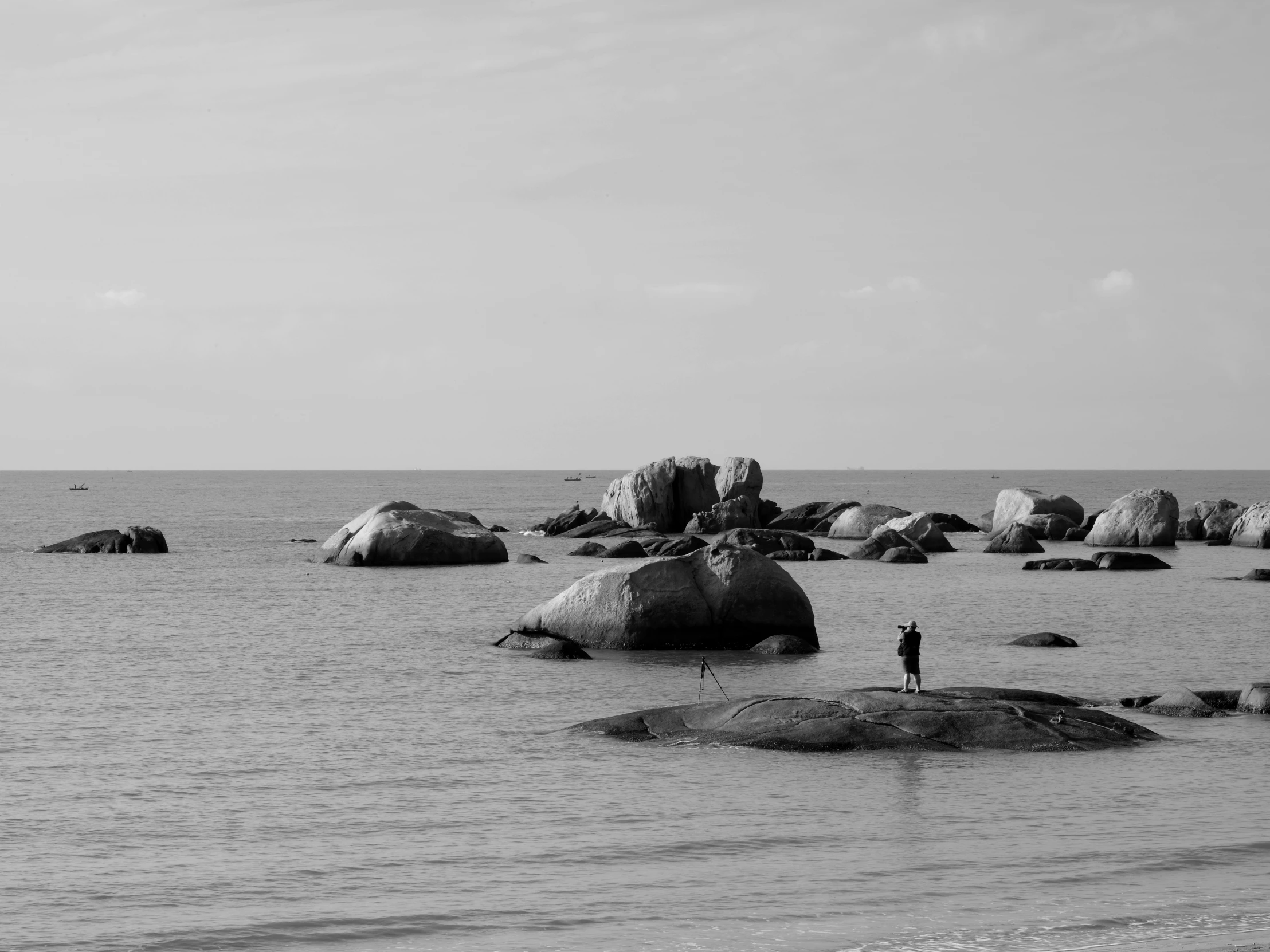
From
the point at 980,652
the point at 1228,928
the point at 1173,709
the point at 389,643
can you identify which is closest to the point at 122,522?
the point at 389,643

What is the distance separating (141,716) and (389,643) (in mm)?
11502

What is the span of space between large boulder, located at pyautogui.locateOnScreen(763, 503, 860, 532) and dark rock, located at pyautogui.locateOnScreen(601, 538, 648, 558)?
27.4 m

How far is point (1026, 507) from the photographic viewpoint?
292 feet

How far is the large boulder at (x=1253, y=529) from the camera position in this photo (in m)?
79.1

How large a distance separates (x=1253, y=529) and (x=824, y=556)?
28482 mm

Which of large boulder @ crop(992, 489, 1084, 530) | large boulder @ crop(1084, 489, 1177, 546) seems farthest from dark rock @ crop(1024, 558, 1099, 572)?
large boulder @ crop(992, 489, 1084, 530)

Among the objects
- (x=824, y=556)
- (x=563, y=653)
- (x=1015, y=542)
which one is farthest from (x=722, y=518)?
(x=563, y=653)

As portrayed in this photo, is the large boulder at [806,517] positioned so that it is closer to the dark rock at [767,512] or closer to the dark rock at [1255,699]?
the dark rock at [767,512]

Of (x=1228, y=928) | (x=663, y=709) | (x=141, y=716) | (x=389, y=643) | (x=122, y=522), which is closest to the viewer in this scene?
(x=1228, y=928)

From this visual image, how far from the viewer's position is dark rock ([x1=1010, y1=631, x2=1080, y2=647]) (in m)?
35.8

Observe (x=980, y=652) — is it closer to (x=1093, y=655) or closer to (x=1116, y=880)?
(x=1093, y=655)

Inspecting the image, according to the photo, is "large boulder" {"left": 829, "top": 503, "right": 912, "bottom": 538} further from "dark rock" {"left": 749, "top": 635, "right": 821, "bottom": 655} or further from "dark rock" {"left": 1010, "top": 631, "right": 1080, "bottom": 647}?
"dark rock" {"left": 749, "top": 635, "right": 821, "bottom": 655}

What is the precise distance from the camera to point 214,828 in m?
17.5

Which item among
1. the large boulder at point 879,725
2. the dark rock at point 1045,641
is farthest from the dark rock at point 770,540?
the large boulder at point 879,725
